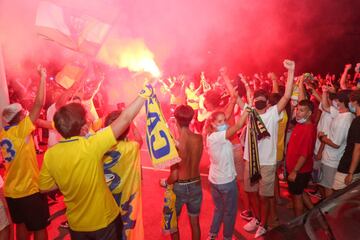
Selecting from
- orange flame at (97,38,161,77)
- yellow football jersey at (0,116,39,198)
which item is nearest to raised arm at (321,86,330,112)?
orange flame at (97,38,161,77)

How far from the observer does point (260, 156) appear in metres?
4.49

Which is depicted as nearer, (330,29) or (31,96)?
(31,96)

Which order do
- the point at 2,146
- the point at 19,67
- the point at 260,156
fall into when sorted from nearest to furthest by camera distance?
the point at 2,146 < the point at 260,156 < the point at 19,67

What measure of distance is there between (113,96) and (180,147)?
30.6 ft

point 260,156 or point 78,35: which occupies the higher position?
point 78,35

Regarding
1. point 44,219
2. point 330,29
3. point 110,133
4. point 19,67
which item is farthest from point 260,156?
point 330,29

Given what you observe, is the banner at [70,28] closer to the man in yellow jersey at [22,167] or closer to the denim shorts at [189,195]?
the man in yellow jersey at [22,167]

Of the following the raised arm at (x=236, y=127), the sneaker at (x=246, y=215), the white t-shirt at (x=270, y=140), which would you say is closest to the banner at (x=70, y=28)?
the raised arm at (x=236, y=127)

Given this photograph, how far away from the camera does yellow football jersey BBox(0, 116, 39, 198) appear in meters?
3.63

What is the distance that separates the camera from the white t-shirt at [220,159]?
3811 mm

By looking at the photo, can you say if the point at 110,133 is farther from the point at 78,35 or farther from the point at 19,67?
the point at 19,67

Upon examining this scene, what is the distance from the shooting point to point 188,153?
372 centimetres

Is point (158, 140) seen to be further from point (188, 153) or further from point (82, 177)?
point (188, 153)

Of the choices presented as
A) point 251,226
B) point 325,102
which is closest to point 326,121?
point 325,102
